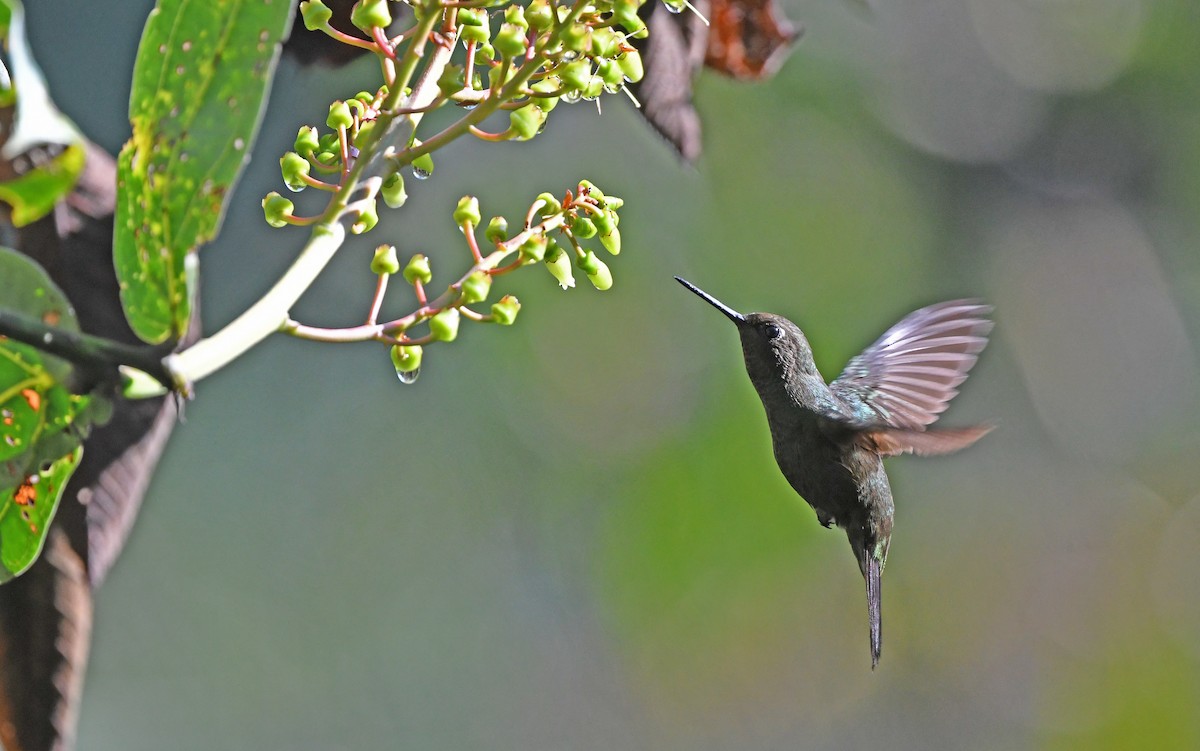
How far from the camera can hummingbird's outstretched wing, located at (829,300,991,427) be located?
6.28 ft

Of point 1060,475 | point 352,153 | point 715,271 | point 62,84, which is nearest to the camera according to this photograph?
point 352,153

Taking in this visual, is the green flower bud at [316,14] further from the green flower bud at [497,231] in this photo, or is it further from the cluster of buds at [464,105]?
the green flower bud at [497,231]

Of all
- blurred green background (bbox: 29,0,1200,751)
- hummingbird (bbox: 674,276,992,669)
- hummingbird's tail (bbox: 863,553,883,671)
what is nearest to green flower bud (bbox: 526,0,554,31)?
hummingbird (bbox: 674,276,992,669)

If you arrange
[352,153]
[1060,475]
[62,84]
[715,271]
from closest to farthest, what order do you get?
[352,153] < [62,84] < [715,271] < [1060,475]

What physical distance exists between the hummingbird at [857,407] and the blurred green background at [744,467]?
2.73m

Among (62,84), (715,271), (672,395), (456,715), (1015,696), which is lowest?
(456,715)

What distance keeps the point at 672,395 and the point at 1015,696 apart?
7.60ft

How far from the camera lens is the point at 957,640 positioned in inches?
231

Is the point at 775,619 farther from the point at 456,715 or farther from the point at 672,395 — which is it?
the point at 456,715

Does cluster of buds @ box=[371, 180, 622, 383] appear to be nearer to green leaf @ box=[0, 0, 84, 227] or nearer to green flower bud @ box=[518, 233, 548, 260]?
green flower bud @ box=[518, 233, 548, 260]

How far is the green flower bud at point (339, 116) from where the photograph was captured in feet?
3.17

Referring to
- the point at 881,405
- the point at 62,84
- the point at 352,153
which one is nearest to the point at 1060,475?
the point at 881,405

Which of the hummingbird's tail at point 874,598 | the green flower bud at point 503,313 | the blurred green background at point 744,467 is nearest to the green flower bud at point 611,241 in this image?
the green flower bud at point 503,313

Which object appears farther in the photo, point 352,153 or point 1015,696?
point 1015,696
